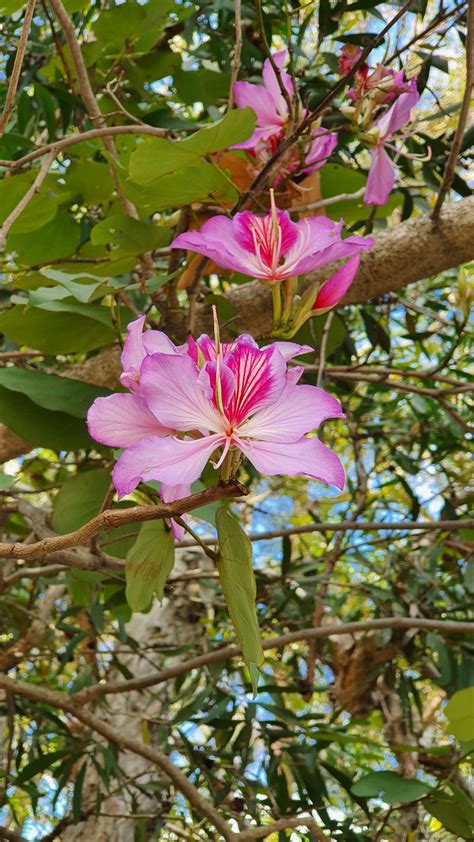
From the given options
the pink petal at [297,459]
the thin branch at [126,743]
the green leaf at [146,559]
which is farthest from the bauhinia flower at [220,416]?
the thin branch at [126,743]

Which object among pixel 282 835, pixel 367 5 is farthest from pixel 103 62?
pixel 282 835

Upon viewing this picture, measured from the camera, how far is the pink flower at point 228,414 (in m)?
A: 0.42

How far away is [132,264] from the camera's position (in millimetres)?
815

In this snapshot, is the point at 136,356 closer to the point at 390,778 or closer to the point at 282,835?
the point at 390,778

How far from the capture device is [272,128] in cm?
82

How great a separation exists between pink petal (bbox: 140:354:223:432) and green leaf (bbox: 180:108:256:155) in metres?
0.29

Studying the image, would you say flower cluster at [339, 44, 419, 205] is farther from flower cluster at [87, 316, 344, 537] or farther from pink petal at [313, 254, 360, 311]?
flower cluster at [87, 316, 344, 537]

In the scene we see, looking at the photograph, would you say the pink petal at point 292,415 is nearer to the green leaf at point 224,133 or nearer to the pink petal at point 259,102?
the green leaf at point 224,133

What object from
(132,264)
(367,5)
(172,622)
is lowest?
(172,622)

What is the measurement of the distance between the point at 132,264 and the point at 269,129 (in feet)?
0.63

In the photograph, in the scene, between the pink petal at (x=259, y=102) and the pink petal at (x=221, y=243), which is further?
the pink petal at (x=259, y=102)

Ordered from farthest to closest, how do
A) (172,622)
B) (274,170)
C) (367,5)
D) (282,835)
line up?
(172,622) < (282,835) < (367,5) < (274,170)

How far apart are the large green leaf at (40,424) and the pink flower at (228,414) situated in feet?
0.99

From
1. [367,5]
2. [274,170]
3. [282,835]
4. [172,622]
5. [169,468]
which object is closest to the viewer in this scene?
[169,468]
